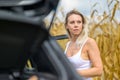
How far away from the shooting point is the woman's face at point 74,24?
193 inches

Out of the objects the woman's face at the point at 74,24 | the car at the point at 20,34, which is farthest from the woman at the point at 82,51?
the car at the point at 20,34

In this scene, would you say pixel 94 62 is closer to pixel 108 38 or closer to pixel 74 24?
pixel 74 24

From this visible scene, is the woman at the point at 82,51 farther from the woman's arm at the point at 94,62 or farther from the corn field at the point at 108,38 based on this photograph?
the corn field at the point at 108,38

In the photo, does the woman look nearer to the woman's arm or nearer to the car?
the woman's arm

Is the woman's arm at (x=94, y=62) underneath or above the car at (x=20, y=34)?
underneath

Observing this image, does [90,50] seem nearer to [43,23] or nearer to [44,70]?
[44,70]

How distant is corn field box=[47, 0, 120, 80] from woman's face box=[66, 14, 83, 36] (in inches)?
95.8

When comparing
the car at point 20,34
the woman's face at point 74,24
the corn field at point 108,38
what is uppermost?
the car at point 20,34

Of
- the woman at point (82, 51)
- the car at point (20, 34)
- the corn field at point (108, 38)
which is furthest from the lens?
the corn field at point (108, 38)

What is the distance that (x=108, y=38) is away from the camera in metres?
7.53

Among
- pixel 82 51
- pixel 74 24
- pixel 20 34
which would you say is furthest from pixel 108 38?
pixel 20 34

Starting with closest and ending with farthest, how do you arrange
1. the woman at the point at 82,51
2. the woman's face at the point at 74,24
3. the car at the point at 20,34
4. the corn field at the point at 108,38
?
the car at the point at 20,34, the woman at the point at 82,51, the woman's face at the point at 74,24, the corn field at the point at 108,38

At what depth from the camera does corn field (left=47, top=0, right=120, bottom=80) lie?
748cm

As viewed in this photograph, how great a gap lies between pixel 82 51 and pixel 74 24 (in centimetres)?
33
